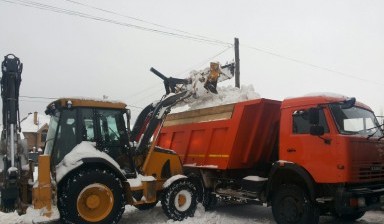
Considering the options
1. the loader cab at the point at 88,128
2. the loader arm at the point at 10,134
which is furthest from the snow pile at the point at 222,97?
the loader arm at the point at 10,134

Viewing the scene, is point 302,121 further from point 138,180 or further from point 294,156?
point 138,180

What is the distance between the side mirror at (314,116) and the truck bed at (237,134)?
5.53ft

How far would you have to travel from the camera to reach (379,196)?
7152 mm

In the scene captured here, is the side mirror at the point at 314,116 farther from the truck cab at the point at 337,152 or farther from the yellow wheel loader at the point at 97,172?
the yellow wheel loader at the point at 97,172

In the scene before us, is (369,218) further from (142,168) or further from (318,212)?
(142,168)

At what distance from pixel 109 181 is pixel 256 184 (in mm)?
3285

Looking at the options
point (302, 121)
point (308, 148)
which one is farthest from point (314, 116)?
point (308, 148)

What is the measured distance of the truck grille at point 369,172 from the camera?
6863 mm

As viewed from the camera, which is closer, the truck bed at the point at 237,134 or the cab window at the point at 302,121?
the cab window at the point at 302,121

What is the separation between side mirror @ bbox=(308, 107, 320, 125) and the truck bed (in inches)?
66.3

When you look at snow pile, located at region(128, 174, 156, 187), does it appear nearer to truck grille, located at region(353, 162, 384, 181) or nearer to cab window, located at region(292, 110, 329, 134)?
cab window, located at region(292, 110, 329, 134)

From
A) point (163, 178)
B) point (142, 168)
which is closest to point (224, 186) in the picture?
point (163, 178)

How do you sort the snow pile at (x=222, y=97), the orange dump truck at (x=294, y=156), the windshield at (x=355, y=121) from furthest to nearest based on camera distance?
the snow pile at (x=222, y=97) < the windshield at (x=355, y=121) < the orange dump truck at (x=294, y=156)

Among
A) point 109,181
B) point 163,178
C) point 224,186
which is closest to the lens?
point 109,181
